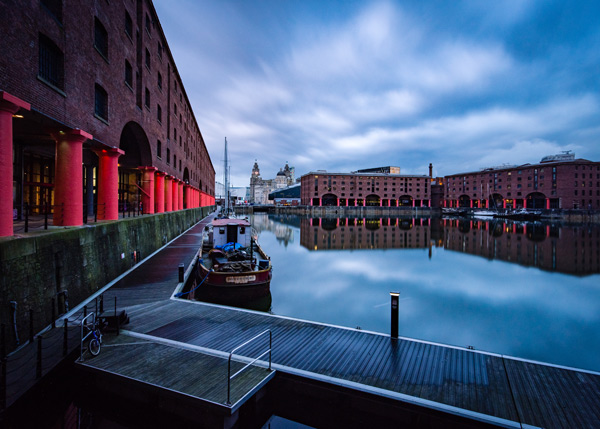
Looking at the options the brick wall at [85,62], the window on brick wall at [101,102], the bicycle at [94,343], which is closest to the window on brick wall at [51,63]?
the brick wall at [85,62]

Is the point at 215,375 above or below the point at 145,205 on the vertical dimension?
below

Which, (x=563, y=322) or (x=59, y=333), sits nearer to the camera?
(x=59, y=333)

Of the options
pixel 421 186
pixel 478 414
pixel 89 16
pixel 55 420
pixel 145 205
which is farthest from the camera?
pixel 421 186

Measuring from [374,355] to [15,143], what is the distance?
24167 millimetres

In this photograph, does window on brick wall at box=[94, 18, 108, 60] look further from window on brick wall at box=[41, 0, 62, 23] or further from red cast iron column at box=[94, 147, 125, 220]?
red cast iron column at box=[94, 147, 125, 220]

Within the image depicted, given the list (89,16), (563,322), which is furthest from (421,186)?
(89,16)

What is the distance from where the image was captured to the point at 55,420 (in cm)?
702

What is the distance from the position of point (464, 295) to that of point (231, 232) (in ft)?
57.3

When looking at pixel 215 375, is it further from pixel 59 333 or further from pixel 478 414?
pixel 478 414

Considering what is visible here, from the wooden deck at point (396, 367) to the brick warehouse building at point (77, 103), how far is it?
6270mm

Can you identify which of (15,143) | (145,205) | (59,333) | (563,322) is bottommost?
(563,322)

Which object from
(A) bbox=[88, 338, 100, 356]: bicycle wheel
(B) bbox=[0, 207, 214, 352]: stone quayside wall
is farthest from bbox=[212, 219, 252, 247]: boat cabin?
(A) bbox=[88, 338, 100, 356]: bicycle wheel

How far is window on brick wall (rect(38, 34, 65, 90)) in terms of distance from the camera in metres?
11.9

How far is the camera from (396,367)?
25.1ft
